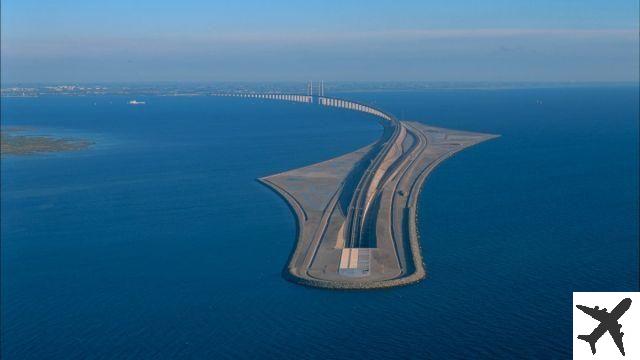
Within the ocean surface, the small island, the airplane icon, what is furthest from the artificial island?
the small island

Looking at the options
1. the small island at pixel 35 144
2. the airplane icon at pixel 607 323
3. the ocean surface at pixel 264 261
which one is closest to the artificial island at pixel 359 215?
the ocean surface at pixel 264 261

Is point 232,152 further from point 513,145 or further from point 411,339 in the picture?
point 411,339

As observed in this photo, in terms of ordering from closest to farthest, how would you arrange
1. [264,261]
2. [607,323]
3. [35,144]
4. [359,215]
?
1. [607,323]
2. [264,261]
3. [359,215]
4. [35,144]

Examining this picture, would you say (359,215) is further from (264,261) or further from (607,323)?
(607,323)

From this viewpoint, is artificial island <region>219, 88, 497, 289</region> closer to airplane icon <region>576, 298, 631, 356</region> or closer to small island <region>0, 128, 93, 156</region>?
airplane icon <region>576, 298, 631, 356</region>

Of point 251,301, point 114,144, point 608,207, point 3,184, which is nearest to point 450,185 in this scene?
point 608,207

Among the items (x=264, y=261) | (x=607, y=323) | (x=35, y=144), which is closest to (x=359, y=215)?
(x=264, y=261)
